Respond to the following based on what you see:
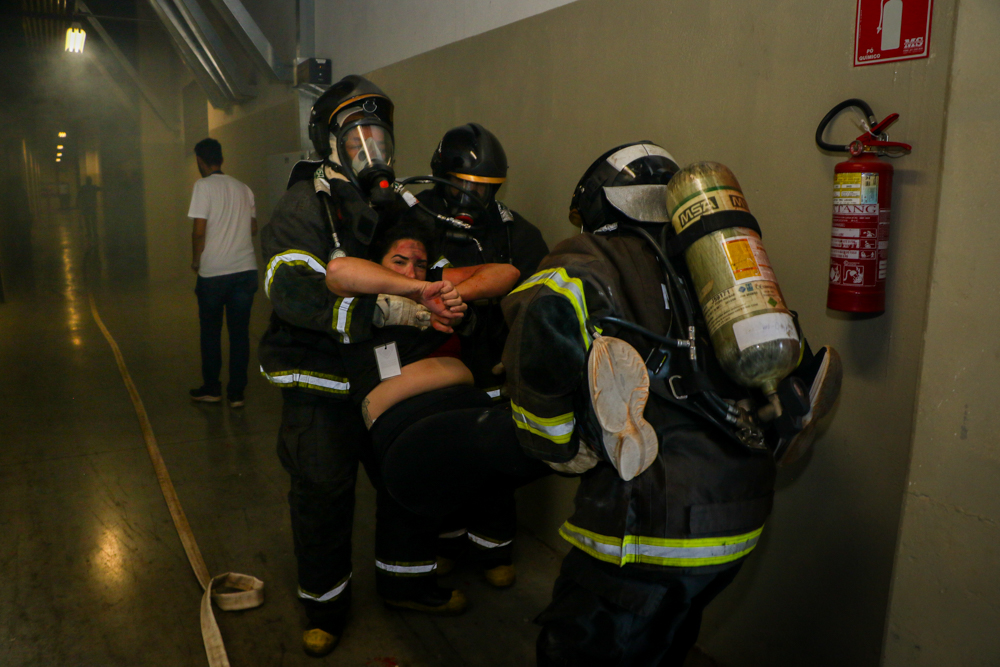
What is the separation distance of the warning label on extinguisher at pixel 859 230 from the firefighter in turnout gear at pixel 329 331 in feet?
3.55

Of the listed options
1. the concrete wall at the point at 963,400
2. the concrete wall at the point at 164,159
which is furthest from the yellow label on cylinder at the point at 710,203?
the concrete wall at the point at 164,159

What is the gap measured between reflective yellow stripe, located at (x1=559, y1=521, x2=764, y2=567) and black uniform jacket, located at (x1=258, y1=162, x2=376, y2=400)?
3.24 ft

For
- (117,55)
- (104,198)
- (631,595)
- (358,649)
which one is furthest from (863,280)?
(104,198)

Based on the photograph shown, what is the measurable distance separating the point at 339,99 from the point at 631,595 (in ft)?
5.78

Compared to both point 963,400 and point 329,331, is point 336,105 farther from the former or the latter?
point 963,400

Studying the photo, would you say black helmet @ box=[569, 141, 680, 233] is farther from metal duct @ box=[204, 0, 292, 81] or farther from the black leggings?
metal duct @ box=[204, 0, 292, 81]

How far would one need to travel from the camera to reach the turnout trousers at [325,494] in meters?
2.32

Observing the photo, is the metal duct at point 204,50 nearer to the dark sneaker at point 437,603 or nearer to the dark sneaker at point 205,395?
the dark sneaker at point 205,395

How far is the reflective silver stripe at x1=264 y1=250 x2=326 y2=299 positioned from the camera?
2107mm

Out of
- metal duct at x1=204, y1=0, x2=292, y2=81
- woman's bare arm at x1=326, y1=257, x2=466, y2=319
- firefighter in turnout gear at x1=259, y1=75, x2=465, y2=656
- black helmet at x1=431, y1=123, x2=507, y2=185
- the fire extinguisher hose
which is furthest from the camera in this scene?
metal duct at x1=204, y1=0, x2=292, y2=81

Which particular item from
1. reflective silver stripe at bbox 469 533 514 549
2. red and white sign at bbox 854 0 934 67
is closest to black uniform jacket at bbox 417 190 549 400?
reflective silver stripe at bbox 469 533 514 549

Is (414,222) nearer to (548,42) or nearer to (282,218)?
(282,218)

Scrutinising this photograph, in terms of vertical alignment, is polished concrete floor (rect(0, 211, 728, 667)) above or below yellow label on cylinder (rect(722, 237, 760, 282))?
below

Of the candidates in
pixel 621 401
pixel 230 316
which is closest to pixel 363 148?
pixel 621 401
